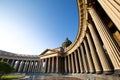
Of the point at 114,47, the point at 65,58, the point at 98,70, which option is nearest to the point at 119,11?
the point at 114,47

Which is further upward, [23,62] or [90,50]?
[23,62]

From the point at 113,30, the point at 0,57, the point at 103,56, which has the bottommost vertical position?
the point at 103,56

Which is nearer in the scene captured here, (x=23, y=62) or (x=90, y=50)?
(x=90, y=50)

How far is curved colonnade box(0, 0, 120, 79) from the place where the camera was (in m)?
11.5

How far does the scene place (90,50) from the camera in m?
24.3

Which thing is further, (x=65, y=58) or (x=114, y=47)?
(x=65, y=58)

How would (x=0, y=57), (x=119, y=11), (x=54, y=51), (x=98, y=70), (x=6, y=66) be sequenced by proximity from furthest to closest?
(x=0, y=57) → (x=54, y=51) → (x=6, y=66) → (x=98, y=70) → (x=119, y=11)

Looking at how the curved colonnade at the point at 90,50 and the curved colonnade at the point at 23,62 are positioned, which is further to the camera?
the curved colonnade at the point at 23,62

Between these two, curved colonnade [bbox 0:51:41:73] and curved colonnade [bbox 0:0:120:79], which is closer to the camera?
curved colonnade [bbox 0:0:120:79]

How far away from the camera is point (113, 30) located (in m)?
21.2

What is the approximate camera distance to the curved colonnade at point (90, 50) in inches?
452

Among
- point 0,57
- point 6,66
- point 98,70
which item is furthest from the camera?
point 0,57

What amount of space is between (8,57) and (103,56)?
67.4 m

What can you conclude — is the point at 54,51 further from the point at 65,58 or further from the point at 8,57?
the point at 8,57
